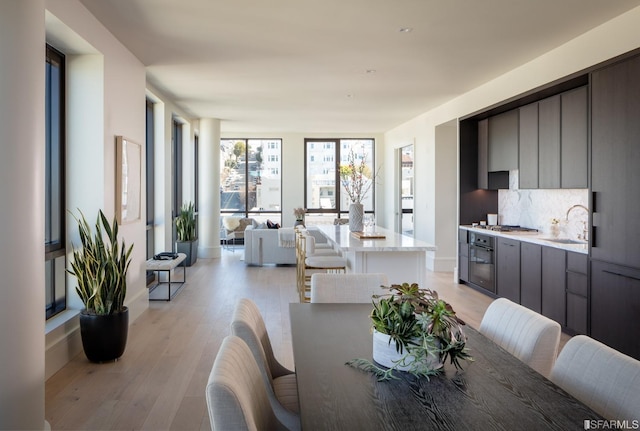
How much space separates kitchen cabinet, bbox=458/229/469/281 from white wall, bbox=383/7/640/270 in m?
1.22

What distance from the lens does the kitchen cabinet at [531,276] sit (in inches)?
209

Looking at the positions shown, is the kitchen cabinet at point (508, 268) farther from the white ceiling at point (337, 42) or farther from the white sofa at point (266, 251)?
the white sofa at point (266, 251)

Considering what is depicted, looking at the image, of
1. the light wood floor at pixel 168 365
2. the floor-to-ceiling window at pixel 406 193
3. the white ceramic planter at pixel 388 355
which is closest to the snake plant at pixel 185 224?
the light wood floor at pixel 168 365

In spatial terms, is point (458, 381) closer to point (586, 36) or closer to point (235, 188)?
point (586, 36)

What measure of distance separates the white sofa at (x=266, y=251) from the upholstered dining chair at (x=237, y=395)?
23.9 feet

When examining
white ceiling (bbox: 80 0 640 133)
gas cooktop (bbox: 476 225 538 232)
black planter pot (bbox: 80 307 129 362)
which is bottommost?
black planter pot (bbox: 80 307 129 362)

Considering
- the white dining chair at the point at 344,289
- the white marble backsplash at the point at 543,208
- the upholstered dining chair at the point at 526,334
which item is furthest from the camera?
the white marble backsplash at the point at 543,208

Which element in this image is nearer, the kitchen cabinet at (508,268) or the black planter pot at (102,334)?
the black planter pot at (102,334)

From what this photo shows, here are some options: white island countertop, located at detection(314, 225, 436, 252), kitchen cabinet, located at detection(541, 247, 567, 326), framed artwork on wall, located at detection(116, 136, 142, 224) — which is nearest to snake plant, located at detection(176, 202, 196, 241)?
framed artwork on wall, located at detection(116, 136, 142, 224)

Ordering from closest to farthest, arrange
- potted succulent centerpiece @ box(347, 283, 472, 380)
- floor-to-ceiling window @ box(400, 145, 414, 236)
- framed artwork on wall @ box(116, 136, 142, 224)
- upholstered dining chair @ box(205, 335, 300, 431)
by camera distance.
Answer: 1. upholstered dining chair @ box(205, 335, 300, 431)
2. potted succulent centerpiece @ box(347, 283, 472, 380)
3. framed artwork on wall @ box(116, 136, 142, 224)
4. floor-to-ceiling window @ box(400, 145, 414, 236)

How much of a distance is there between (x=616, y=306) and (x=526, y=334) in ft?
8.15

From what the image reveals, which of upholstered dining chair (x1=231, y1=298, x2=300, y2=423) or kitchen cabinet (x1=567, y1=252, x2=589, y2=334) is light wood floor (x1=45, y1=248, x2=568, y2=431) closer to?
upholstered dining chair (x1=231, y1=298, x2=300, y2=423)

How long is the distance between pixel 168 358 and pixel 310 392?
9.60 ft

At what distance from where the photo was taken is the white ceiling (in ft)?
12.8
